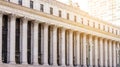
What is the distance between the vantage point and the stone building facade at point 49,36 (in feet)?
197

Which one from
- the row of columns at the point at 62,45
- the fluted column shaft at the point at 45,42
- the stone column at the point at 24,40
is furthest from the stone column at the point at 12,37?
the fluted column shaft at the point at 45,42

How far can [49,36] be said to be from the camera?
7162 centimetres

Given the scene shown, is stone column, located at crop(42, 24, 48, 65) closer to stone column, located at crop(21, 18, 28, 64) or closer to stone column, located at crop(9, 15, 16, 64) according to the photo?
stone column, located at crop(21, 18, 28, 64)

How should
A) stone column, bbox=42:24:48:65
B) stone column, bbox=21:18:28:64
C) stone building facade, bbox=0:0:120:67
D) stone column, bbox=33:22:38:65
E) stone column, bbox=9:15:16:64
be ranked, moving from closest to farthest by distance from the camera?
stone column, bbox=9:15:16:64 → stone building facade, bbox=0:0:120:67 → stone column, bbox=21:18:28:64 → stone column, bbox=33:22:38:65 → stone column, bbox=42:24:48:65

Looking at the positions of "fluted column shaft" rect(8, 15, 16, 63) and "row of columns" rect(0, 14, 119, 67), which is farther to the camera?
"row of columns" rect(0, 14, 119, 67)

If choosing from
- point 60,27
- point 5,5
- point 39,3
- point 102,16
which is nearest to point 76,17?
point 60,27

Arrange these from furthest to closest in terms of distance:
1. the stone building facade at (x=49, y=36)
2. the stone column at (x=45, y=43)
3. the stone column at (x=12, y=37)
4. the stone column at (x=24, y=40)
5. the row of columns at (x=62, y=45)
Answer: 1. the stone column at (x=45, y=43)
2. the stone column at (x=24, y=40)
3. the row of columns at (x=62, y=45)
4. the stone building facade at (x=49, y=36)
5. the stone column at (x=12, y=37)

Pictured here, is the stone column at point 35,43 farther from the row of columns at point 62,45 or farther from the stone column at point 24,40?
the stone column at point 24,40

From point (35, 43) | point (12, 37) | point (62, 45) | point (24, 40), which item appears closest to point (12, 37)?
point (12, 37)

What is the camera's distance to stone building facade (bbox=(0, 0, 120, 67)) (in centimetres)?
6006

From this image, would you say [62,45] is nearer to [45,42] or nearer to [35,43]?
Result: [45,42]

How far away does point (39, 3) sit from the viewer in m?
68.8

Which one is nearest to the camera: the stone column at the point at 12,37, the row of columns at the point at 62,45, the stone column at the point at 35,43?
the stone column at the point at 12,37

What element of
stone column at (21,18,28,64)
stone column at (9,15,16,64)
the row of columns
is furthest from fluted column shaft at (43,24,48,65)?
stone column at (9,15,16,64)
